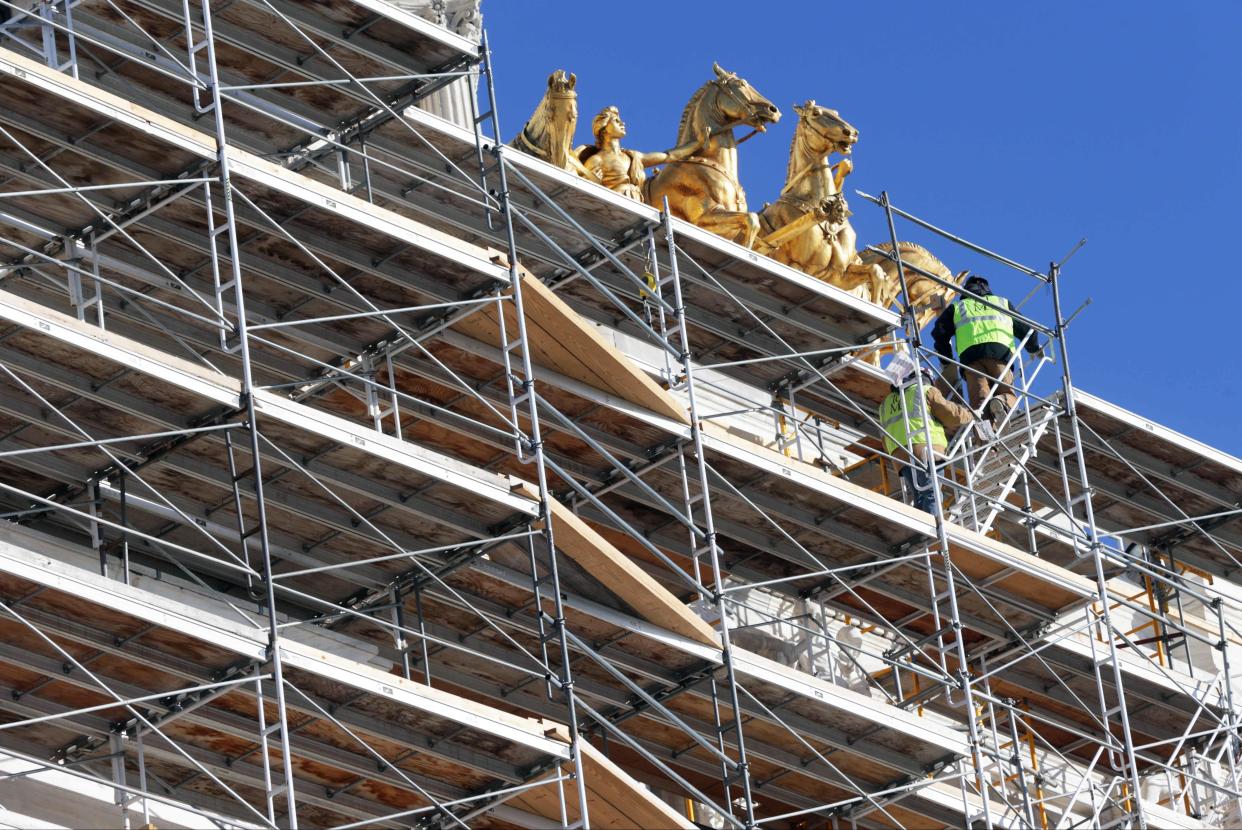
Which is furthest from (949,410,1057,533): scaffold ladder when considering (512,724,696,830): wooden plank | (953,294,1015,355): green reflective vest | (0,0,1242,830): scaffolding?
(512,724,696,830): wooden plank

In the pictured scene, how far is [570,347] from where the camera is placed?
3431 centimetres

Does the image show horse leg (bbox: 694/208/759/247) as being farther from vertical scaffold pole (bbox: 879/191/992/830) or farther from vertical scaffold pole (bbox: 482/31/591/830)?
vertical scaffold pole (bbox: 482/31/591/830)

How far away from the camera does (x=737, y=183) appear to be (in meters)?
42.5

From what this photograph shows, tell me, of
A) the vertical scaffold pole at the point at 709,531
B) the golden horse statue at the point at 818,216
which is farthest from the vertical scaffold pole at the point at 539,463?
the golden horse statue at the point at 818,216

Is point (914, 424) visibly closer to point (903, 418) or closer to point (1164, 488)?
point (903, 418)

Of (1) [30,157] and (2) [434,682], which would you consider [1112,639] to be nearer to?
(2) [434,682]

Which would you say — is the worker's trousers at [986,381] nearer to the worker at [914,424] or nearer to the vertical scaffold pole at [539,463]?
the worker at [914,424]

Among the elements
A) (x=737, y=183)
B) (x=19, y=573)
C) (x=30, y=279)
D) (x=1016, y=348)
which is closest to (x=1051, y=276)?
(x=1016, y=348)

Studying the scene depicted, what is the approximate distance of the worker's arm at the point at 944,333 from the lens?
41.5 meters

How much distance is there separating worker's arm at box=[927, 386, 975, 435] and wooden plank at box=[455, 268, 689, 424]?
211 inches

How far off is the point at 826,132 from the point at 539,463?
12.1 metres

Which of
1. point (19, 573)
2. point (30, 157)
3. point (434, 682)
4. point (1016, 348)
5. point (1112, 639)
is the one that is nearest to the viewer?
point (19, 573)

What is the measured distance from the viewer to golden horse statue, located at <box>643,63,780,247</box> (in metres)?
41.5

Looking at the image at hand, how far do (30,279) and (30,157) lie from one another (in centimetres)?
174
